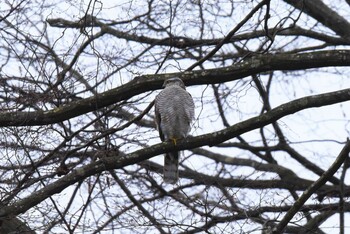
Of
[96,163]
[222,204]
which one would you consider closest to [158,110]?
[222,204]

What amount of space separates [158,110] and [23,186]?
7.52ft

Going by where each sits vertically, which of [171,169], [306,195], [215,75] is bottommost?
[306,195]

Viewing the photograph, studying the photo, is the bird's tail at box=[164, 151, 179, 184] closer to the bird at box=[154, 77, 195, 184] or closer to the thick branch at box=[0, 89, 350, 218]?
the bird at box=[154, 77, 195, 184]

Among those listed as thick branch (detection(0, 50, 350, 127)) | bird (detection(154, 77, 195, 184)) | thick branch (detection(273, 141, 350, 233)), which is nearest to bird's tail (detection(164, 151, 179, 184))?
bird (detection(154, 77, 195, 184))

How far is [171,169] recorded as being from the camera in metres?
7.68

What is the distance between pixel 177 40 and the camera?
8703 mm

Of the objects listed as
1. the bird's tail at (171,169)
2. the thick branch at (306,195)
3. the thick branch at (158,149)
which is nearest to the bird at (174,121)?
the bird's tail at (171,169)

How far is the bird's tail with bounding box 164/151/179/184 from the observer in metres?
7.64

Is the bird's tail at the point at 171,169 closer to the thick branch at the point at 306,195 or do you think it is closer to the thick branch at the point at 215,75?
the thick branch at the point at 215,75

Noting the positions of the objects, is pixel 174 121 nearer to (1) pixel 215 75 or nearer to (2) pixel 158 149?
(1) pixel 215 75

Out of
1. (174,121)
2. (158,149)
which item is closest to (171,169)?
(174,121)

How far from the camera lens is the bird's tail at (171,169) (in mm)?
7641

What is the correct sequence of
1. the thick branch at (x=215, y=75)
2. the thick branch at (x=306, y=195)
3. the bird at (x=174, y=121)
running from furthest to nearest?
1. the bird at (x=174, y=121)
2. the thick branch at (x=215, y=75)
3. the thick branch at (x=306, y=195)

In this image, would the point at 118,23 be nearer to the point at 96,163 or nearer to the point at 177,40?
the point at 177,40
